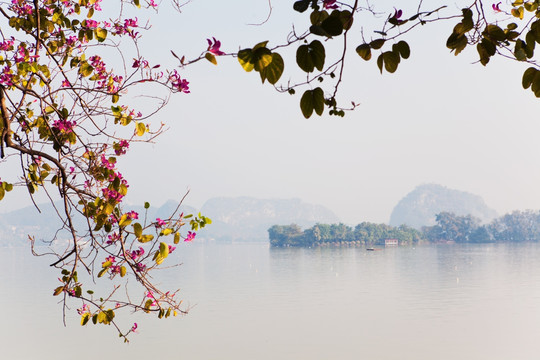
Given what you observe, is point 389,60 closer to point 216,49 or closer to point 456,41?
point 456,41

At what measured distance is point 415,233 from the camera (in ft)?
429

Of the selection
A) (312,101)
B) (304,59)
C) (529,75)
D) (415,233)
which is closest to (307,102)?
(312,101)

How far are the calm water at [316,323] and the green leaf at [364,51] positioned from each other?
25.2 m

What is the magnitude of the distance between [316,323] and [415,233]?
10198 cm

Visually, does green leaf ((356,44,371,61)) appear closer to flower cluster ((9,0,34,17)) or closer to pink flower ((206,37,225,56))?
pink flower ((206,37,225,56))

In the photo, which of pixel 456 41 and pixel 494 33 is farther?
pixel 456 41

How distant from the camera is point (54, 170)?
356 centimetres

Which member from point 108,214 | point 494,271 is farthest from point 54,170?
point 494,271

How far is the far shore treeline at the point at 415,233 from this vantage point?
12312 centimetres

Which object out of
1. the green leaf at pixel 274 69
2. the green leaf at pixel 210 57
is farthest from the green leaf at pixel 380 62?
the green leaf at pixel 210 57

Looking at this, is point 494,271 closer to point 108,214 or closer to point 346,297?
point 346,297

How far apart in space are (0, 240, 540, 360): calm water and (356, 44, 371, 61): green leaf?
2517cm

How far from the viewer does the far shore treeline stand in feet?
404

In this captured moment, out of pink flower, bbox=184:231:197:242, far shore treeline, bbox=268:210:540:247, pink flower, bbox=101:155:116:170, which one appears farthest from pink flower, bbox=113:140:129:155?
far shore treeline, bbox=268:210:540:247
